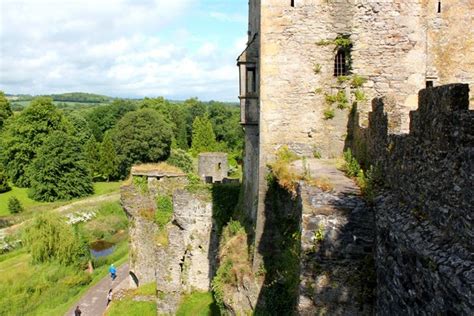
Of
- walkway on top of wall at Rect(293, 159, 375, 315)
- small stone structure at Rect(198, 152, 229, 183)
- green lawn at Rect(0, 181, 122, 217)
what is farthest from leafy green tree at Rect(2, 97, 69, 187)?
walkway on top of wall at Rect(293, 159, 375, 315)

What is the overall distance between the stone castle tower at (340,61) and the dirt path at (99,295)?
13689mm

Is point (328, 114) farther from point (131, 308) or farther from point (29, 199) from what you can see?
point (29, 199)

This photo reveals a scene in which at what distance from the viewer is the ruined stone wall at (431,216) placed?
3902 millimetres

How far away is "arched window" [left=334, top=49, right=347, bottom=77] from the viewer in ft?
37.6

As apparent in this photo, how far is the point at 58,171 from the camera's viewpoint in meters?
48.9

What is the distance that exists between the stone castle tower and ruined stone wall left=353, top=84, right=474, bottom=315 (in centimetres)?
524

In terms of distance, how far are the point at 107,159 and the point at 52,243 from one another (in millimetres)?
32269

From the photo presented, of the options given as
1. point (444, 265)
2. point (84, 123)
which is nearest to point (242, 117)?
point (444, 265)

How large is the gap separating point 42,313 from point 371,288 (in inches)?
866

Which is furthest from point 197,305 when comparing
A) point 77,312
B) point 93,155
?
point 93,155

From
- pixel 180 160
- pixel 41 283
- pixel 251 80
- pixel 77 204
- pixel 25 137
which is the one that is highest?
pixel 251 80

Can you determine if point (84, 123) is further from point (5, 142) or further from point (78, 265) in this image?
point (78, 265)

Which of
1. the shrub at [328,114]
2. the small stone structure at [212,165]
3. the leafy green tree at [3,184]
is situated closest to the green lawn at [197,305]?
the shrub at [328,114]

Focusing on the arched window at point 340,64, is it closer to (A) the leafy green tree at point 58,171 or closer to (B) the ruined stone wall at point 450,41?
(B) the ruined stone wall at point 450,41
